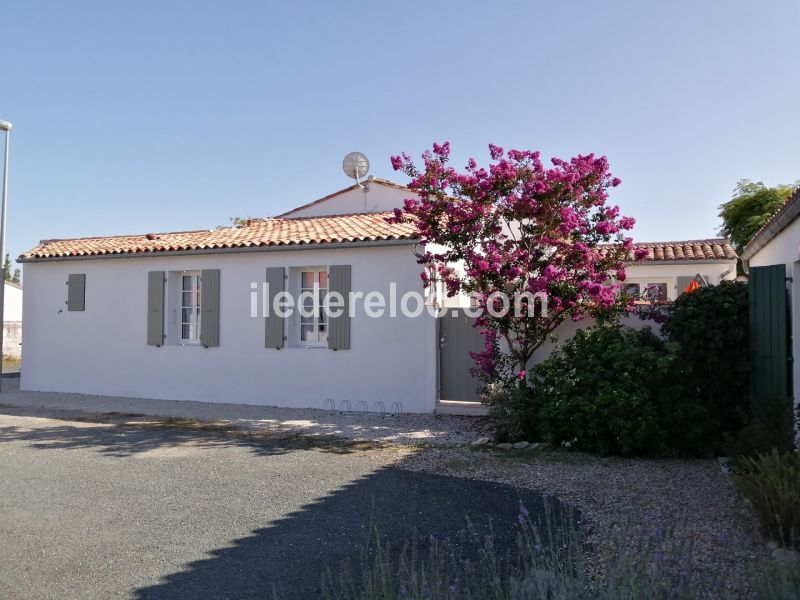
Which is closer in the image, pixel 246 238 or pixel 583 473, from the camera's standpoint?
pixel 583 473

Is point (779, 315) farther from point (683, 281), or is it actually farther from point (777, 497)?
point (683, 281)

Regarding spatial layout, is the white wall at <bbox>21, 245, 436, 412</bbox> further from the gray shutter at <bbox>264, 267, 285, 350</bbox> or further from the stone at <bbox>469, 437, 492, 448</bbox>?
the stone at <bbox>469, 437, 492, 448</bbox>

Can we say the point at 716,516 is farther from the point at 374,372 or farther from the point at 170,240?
the point at 170,240

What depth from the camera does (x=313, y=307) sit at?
11.9 metres

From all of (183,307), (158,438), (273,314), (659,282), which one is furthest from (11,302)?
(659,282)

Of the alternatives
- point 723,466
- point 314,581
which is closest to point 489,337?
point 723,466

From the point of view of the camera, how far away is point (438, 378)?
1083 cm

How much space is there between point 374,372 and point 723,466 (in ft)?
19.1

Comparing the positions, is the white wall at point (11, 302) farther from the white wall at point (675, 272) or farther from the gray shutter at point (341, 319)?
the white wall at point (675, 272)

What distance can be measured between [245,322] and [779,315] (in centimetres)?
869

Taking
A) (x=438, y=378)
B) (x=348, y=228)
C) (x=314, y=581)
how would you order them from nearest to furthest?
(x=314, y=581) → (x=438, y=378) → (x=348, y=228)

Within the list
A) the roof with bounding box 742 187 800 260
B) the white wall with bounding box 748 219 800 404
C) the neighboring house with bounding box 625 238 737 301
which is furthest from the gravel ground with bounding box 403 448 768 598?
the neighboring house with bounding box 625 238 737 301

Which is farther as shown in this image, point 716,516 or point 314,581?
point 716,516

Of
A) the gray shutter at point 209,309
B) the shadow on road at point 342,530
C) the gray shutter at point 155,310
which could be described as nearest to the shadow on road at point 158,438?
the shadow on road at point 342,530
